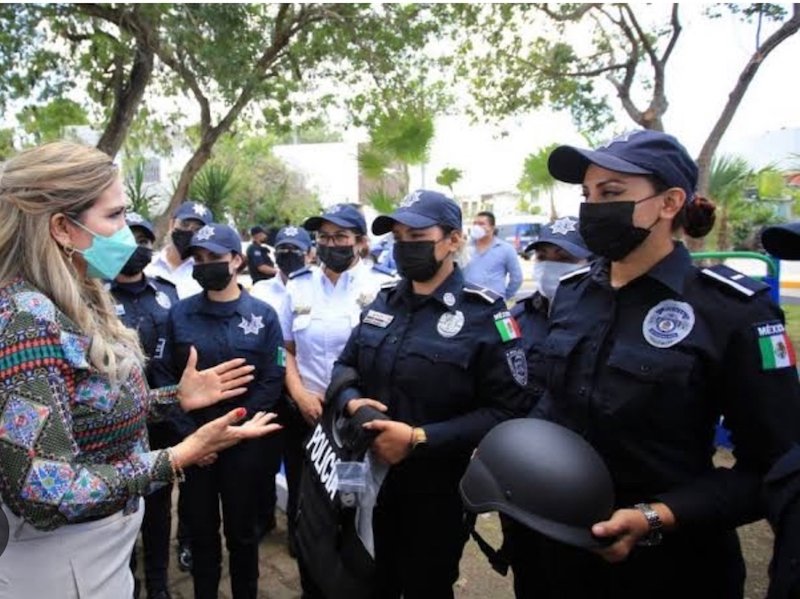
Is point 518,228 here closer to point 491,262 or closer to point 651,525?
point 491,262

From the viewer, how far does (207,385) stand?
2285mm

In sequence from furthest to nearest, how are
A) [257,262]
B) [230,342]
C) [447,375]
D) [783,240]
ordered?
[257,262] < [230,342] < [447,375] < [783,240]

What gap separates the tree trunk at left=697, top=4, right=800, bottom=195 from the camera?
298 inches

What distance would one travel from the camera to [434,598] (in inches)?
95.8

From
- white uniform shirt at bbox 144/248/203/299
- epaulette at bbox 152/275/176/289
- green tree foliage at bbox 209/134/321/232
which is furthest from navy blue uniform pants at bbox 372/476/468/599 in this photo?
green tree foliage at bbox 209/134/321/232

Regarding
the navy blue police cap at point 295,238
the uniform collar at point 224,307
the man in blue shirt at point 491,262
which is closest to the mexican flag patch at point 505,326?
the uniform collar at point 224,307

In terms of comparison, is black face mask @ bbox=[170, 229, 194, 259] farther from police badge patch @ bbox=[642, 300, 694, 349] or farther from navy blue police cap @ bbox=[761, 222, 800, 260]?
navy blue police cap @ bbox=[761, 222, 800, 260]

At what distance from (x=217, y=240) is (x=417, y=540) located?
1.79 m

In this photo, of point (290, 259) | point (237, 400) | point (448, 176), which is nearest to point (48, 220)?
point (237, 400)

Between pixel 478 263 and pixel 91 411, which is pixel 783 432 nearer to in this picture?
pixel 91 411

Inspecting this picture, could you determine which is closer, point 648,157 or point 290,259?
point 648,157

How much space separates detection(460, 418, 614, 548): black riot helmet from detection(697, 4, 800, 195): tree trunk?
6573 mm

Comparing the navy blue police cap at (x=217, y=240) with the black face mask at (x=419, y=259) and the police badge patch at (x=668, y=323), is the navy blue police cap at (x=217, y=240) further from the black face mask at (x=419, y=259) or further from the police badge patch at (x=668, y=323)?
the police badge patch at (x=668, y=323)

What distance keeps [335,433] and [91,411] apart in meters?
1.05
